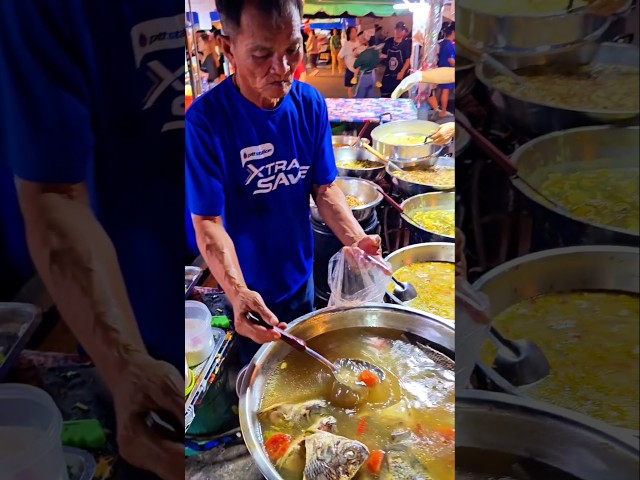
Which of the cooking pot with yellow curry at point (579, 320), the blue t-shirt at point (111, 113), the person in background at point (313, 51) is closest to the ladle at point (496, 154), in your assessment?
the cooking pot with yellow curry at point (579, 320)

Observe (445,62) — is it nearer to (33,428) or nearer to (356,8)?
(356,8)

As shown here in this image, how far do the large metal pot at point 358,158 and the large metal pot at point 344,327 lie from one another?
687 millimetres

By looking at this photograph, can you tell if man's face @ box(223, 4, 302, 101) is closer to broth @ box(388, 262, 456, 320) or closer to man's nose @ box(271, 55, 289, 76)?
man's nose @ box(271, 55, 289, 76)

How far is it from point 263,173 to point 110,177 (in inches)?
23.5

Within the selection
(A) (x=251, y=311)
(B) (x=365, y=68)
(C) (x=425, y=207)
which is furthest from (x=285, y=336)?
(B) (x=365, y=68)

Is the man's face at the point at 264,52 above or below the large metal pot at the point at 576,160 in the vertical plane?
above

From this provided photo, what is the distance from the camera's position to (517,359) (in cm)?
103

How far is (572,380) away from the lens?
3.31 ft

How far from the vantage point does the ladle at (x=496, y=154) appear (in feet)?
3.08

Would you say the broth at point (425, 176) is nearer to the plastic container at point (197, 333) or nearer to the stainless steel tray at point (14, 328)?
the plastic container at point (197, 333)

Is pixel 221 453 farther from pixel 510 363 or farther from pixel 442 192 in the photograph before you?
pixel 442 192

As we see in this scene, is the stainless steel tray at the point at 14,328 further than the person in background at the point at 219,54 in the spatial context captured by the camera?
No

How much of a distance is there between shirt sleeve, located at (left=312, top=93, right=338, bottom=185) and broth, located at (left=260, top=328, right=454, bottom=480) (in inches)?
21.3

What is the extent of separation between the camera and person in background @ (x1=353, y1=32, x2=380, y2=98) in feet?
7.26
